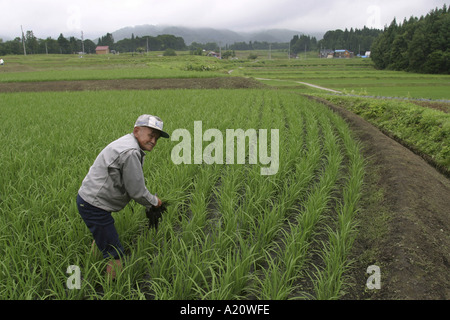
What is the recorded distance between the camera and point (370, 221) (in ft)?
10.4

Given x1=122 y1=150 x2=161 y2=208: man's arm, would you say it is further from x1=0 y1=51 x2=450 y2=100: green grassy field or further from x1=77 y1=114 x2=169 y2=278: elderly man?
x1=0 y1=51 x2=450 y2=100: green grassy field

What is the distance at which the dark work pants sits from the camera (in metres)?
2.10

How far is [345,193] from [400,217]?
60 cm

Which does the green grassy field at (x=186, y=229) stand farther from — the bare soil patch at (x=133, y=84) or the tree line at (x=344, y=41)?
the tree line at (x=344, y=41)

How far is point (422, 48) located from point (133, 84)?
33.7m

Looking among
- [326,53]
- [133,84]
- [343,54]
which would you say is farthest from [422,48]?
[326,53]

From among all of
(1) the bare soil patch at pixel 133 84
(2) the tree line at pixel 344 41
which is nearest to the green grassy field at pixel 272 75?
(1) the bare soil patch at pixel 133 84

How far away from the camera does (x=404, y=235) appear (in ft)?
9.00

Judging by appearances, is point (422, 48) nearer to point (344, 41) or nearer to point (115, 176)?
point (115, 176)

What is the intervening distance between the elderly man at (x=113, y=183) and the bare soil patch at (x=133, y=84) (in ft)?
55.3

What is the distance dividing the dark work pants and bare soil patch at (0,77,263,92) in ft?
55.7

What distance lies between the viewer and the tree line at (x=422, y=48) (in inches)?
1293
